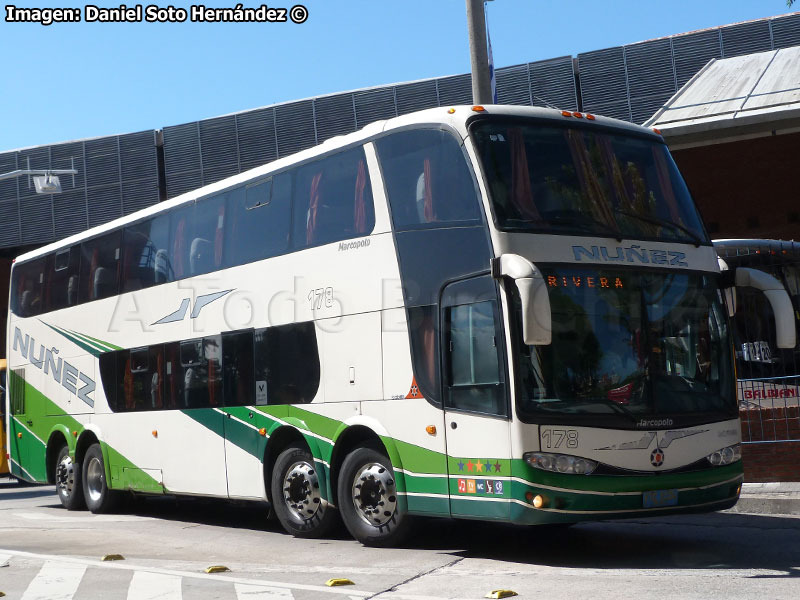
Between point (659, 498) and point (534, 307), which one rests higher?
point (534, 307)

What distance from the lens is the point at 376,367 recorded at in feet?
35.3

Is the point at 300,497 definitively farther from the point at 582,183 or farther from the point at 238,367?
the point at 582,183

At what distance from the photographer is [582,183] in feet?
32.4

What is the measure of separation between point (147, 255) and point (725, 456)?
8592 millimetres

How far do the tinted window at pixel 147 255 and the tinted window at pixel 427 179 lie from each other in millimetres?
4891

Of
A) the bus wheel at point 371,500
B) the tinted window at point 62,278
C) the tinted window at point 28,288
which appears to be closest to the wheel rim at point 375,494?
the bus wheel at point 371,500

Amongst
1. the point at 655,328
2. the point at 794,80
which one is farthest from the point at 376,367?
the point at 794,80

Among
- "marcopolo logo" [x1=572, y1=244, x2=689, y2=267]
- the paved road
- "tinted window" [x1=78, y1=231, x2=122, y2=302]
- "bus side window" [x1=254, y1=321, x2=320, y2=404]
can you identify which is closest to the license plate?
the paved road

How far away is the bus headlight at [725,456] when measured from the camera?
9.77m

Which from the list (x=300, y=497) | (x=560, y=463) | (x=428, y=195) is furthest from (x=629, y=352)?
(x=300, y=497)

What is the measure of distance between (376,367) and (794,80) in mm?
15398

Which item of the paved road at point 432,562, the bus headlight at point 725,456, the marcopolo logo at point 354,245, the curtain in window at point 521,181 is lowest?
the paved road at point 432,562

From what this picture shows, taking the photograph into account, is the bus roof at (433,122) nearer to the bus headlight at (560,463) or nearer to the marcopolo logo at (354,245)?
the marcopolo logo at (354,245)

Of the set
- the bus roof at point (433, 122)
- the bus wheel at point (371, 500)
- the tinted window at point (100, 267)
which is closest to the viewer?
the bus roof at point (433, 122)
